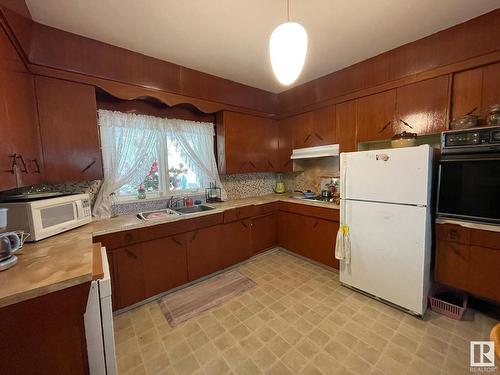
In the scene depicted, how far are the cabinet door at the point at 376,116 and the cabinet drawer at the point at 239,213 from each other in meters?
1.59

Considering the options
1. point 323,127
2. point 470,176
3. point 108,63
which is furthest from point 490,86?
point 108,63

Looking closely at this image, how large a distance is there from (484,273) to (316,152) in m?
1.96

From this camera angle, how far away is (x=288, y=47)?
1.18m

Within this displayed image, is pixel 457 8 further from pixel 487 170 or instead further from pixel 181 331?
pixel 181 331

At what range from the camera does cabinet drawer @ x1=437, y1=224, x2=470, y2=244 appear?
165 centimetres

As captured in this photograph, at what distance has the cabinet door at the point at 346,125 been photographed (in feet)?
8.12

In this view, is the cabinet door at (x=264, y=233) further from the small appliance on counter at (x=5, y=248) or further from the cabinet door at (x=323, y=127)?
the small appliance on counter at (x=5, y=248)

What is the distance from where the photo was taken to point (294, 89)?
3.09 meters

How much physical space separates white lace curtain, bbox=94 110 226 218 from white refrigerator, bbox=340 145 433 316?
1803mm

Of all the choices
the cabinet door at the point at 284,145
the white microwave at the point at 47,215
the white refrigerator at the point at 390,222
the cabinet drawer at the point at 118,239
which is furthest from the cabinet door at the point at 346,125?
the white microwave at the point at 47,215

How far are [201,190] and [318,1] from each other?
92.5 inches

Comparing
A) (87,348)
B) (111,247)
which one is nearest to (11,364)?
(87,348)

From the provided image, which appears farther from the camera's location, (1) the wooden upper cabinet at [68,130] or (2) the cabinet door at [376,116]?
(2) the cabinet door at [376,116]

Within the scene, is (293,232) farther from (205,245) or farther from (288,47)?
(288,47)
